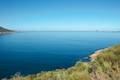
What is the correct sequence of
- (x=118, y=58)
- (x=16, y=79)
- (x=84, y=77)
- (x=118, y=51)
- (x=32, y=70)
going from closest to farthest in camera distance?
(x=84, y=77) < (x=16, y=79) < (x=118, y=58) < (x=118, y=51) < (x=32, y=70)

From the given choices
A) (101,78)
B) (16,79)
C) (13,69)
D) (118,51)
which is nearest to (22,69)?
(13,69)

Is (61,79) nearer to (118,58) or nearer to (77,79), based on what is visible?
(77,79)

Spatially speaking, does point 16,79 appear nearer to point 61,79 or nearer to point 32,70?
point 61,79

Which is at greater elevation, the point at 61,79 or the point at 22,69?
the point at 61,79

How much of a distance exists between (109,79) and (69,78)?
2.86 m

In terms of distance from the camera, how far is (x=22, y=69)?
54.7 metres

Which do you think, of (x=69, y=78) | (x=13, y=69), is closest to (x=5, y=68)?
(x=13, y=69)

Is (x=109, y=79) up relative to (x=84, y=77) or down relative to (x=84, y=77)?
up

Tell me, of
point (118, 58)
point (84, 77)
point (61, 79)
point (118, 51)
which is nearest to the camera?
point (61, 79)

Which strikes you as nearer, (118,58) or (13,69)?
(118,58)

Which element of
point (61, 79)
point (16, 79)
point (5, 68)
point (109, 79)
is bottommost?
point (5, 68)

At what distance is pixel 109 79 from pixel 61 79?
2307 millimetres

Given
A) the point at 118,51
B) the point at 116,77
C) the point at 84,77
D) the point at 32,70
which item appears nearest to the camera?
the point at 116,77

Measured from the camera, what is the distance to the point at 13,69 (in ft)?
181
